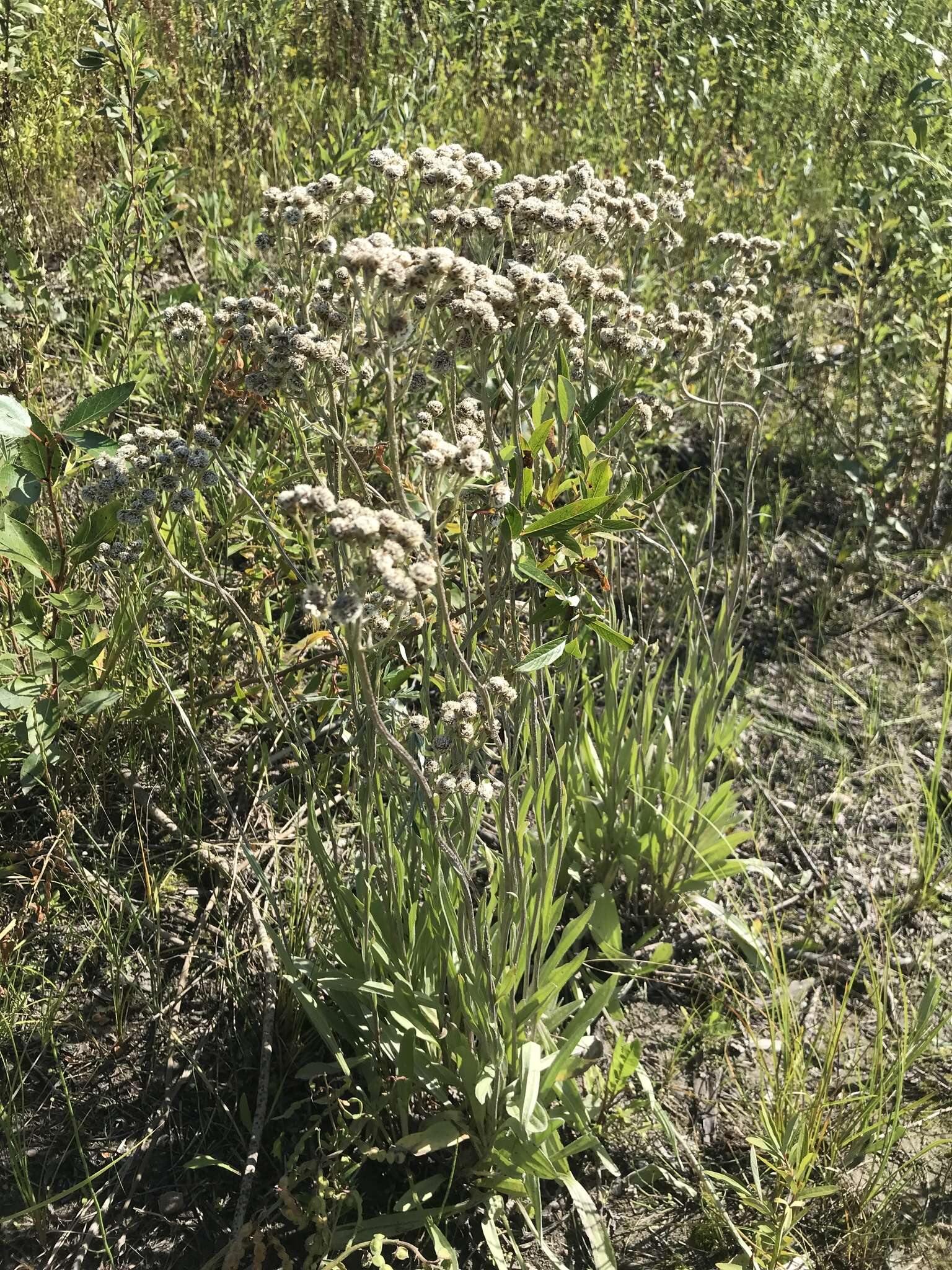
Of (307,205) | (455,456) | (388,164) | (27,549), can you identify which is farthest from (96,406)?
(455,456)

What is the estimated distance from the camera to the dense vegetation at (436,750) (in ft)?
6.27

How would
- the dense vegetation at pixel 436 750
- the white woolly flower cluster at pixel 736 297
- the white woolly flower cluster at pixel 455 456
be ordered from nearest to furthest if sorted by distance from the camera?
the white woolly flower cluster at pixel 455 456, the dense vegetation at pixel 436 750, the white woolly flower cluster at pixel 736 297

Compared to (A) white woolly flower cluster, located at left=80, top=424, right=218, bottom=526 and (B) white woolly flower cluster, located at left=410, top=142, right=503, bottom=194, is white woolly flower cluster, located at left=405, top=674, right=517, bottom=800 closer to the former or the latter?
(A) white woolly flower cluster, located at left=80, top=424, right=218, bottom=526

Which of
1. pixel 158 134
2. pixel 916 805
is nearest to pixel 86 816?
pixel 158 134

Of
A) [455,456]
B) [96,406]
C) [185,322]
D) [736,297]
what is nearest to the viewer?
[455,456]

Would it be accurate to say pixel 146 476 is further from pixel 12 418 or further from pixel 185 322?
pixel 185 322

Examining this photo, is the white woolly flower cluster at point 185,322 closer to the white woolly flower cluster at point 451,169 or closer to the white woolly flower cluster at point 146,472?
the white woolly flower cluster at point 146,472

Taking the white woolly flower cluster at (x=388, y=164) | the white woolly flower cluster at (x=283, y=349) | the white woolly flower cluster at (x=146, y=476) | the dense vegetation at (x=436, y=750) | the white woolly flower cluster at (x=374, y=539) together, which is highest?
the white woolly flower cluster at (x=388, y=164)

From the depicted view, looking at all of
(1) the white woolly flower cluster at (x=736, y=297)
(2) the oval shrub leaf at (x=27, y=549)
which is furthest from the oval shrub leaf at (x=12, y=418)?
(1) the white woolly flower cluster at (x=736, y=297)

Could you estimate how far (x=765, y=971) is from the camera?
254 cm

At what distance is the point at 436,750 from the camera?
188 cm

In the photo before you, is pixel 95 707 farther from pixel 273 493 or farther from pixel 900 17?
pixel 900 17

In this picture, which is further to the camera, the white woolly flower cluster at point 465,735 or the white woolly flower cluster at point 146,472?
the white woolly flower cluster at point 146,472

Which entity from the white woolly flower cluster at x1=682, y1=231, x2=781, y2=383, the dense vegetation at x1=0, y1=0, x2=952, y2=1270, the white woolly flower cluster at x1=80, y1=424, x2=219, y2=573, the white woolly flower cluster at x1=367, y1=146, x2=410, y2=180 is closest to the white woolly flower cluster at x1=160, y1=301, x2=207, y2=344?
the dense vegetation at x1=0, y1=0, x2=952, y2=1270
